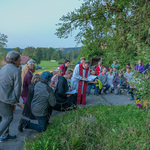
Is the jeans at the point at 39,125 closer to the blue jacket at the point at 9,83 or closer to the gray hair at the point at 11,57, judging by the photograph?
the blue jacket at the point at 9,83

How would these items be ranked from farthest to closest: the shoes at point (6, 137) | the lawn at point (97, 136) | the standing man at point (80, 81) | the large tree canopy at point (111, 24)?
the large tree canopy at point (111, 24), the standing man at point (80, 81), the shoes at point (6, 137), the lawn at point (97, 136)

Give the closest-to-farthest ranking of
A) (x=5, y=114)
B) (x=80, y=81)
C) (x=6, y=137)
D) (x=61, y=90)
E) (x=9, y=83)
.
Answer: (x=9, y=83)
(x=5, y=114)
(x=6, y=137)
(x=61, y=90)
(x=80, y=81)

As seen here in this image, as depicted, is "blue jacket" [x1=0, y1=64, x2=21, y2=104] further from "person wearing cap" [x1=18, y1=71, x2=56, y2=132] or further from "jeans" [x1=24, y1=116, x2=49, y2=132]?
"jeans" [x1=24, y1=116, x2=49, y2=132]

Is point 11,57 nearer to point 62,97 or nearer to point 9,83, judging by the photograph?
point 9,83

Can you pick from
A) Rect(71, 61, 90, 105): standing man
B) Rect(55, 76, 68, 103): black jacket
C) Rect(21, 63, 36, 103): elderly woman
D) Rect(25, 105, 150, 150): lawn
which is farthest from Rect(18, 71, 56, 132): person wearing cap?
Rect(71, 61, 90, 105): standing man

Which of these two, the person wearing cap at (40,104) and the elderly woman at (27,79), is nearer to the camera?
the person wearing cap at (40,104)

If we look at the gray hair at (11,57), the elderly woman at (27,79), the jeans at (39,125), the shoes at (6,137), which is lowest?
the shoes at (6,137)

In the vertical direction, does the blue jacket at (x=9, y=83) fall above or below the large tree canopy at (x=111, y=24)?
below

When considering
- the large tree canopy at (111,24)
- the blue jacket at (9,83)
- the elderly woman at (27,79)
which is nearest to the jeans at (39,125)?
the blue jacket at (9,83)

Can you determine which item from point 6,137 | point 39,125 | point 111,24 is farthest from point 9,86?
point 111,24

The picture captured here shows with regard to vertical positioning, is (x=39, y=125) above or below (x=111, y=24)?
below

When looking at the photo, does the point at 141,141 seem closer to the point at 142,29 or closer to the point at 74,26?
the point at 142,29

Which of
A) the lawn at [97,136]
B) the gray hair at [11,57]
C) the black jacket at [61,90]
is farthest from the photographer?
the black jacket at [61,90]

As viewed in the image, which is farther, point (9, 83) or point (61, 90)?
point (61, 90)
